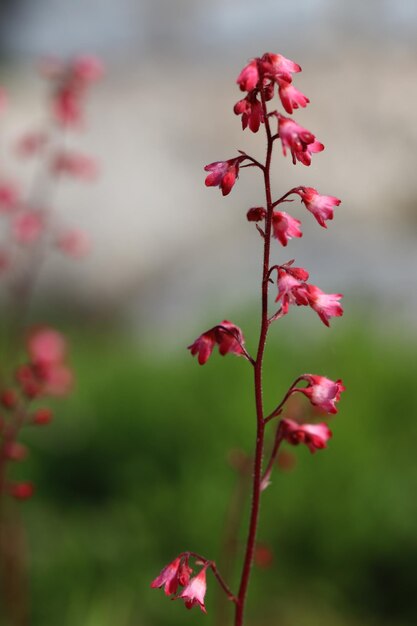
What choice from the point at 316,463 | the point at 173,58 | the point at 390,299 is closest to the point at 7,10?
the point at 173,58

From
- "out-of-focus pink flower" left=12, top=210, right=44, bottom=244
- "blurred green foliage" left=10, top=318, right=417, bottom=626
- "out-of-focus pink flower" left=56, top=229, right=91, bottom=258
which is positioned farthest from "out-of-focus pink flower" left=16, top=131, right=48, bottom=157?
"blurred green foliage" left=10, top=318, right=417, bottom=626

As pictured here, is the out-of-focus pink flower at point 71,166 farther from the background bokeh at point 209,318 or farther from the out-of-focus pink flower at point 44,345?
the background bokeh at point 209,318

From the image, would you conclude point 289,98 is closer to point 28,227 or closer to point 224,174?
point 224,174

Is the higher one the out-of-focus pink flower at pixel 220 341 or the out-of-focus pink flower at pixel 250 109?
the out-of-focus pink flower at pixel 250 109

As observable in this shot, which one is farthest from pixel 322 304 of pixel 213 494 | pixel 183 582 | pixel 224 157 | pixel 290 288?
pixel 224 157

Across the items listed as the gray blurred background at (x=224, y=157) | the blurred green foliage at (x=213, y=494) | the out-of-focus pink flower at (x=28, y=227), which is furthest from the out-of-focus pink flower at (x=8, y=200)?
the gray blurred background at (x=224, y=157)

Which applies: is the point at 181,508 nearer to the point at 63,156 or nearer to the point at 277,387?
the point at 277,387
